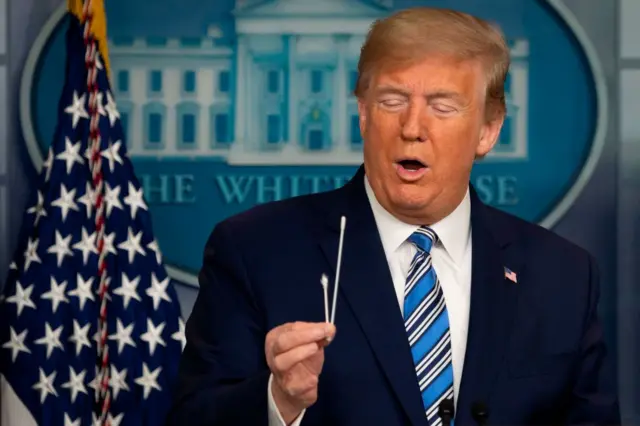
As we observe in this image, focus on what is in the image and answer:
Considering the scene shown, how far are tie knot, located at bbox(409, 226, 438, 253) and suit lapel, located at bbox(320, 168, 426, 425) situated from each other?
80mm

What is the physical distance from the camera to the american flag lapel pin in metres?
2.43

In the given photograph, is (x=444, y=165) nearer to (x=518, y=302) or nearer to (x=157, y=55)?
(x=518, y=302)

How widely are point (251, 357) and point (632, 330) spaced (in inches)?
78.0

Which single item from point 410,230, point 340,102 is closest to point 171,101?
point 340,102

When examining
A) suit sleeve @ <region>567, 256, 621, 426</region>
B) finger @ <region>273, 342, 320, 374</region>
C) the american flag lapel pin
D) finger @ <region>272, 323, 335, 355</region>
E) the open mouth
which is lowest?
suit sleeve @ <region>567, 256, 621, 426</region>

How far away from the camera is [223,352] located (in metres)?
2.23

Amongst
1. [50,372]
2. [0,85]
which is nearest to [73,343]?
[50,372]

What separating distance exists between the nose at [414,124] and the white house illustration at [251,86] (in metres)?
1.47

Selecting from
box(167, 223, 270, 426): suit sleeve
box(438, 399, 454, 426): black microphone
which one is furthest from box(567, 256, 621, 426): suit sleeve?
box(167, 223, 270, 426): suit sleeve

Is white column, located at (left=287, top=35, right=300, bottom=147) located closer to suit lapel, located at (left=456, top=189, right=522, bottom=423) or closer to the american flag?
the american flag

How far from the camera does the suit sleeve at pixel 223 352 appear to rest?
83.1 inches

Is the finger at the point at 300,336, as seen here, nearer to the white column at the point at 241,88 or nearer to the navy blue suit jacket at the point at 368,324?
the navy blue suit jacket at the point at 368,324

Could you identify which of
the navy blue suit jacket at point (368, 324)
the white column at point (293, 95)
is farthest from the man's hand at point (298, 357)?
the white column at point (293, 95)

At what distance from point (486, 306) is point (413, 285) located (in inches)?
6.2
